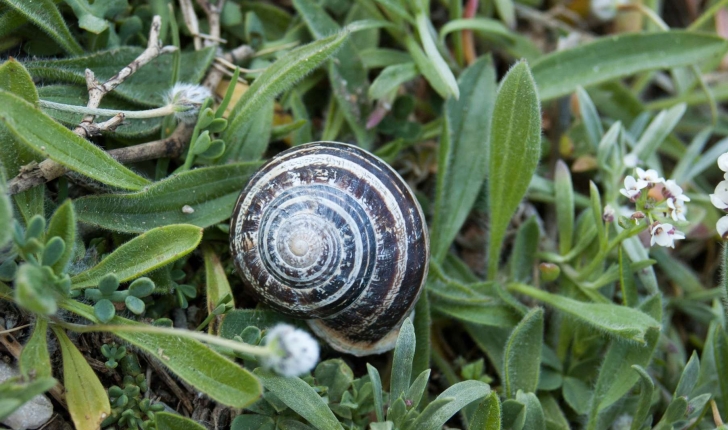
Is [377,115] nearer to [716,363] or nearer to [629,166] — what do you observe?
[629,166]

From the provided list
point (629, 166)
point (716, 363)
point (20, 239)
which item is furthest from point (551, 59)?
Result: point (20, 239)

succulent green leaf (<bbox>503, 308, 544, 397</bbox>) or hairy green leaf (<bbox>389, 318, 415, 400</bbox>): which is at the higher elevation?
hairy green leaf (<bbox>389, 318, 415, 400</bbox>)

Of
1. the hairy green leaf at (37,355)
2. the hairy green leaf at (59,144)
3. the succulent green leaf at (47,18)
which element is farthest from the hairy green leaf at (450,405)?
the succulent green leaf at (47,18)

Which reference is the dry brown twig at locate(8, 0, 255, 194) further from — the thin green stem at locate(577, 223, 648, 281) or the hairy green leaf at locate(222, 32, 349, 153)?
the thin green stem at locate(577, 223, 648, 281)

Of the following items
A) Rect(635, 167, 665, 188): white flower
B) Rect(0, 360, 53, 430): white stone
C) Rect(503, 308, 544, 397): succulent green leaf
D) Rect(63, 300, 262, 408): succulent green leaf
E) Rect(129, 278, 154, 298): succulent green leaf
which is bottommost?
Rect(503, 308, 544, 397): succulent green leaf

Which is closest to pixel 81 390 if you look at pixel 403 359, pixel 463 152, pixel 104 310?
pixel 104 310

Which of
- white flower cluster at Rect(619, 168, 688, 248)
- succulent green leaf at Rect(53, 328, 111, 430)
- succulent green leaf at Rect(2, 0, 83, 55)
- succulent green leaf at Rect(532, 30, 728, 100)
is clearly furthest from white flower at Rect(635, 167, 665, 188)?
succulent green leaf at Rect(2, 0, 83, 55)

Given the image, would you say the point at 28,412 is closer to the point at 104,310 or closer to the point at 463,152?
the point at 104,310
